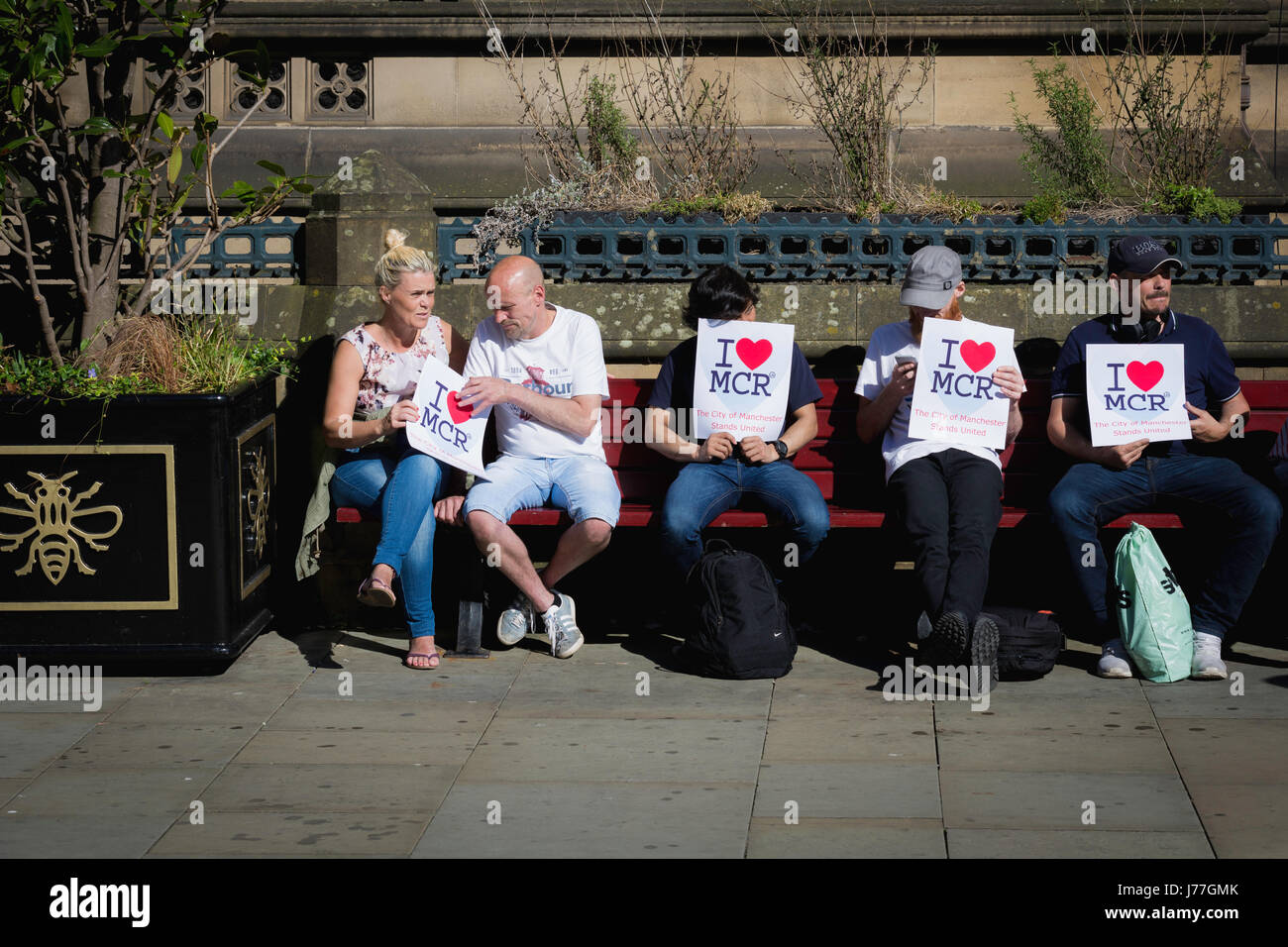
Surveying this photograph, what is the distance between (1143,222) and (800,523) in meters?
2.65

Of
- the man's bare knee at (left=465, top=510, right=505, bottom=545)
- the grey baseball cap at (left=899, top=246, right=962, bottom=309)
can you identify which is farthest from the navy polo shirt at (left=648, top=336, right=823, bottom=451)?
the man's bare knee at (left=465, top=510, right=505, bottom=545)

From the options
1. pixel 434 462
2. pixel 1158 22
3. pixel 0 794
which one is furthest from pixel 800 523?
pixel 1158 22

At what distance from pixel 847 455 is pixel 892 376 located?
20.5 inches

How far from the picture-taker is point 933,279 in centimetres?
712

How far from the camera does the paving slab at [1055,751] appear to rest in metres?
5.60

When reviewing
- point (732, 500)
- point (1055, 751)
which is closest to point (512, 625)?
point (732, 500)

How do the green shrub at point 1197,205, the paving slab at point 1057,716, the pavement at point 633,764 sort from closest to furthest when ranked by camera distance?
the pavement at point 633,764
the paving slab at point 1057,716
the green shrub at point 1197,205

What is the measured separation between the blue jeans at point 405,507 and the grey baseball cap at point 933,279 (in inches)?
82.0

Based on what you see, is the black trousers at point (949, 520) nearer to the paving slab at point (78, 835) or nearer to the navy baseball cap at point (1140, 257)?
the navy baseball cap at point (1140, 257)

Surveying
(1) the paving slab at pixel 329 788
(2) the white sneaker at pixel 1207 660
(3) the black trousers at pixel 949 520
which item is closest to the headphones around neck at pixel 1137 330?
(3) the black trousers at pixel 949 520

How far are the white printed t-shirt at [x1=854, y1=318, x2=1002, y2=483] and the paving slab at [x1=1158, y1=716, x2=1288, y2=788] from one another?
1.48m

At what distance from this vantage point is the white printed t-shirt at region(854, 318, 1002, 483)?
711 centimetres

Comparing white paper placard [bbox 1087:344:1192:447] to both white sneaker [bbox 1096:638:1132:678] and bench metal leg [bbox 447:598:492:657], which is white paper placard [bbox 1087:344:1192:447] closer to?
white sneaker [bbox 1096:638:1132:678]

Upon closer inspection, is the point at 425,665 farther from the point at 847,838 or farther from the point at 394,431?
the point at 847,838
